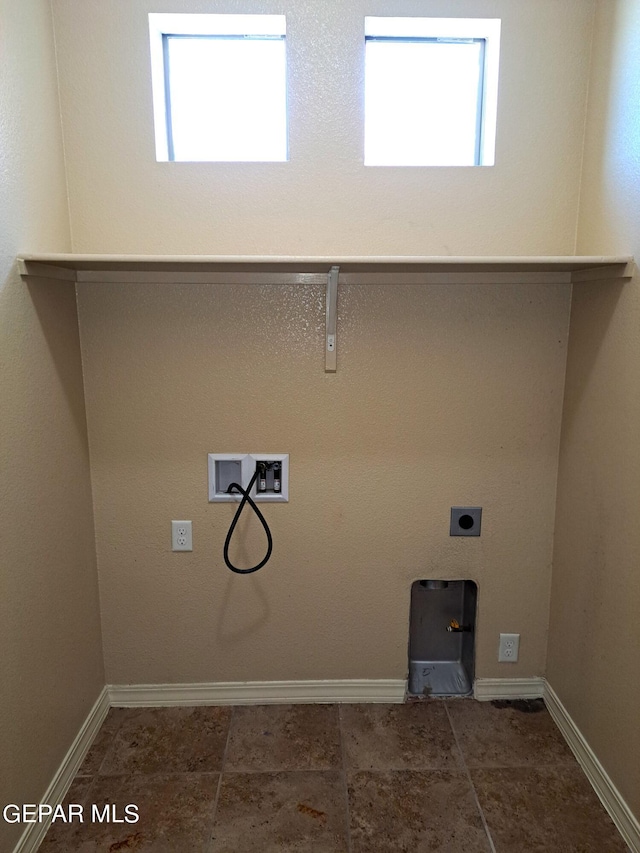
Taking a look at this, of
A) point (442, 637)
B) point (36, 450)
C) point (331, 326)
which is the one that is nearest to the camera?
point (36, 450)

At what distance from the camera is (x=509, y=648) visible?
1964mm

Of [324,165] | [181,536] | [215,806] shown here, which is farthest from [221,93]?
[215,806]

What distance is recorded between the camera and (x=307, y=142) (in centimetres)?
165

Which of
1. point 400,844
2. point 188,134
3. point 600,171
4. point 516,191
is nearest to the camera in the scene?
point 400,844

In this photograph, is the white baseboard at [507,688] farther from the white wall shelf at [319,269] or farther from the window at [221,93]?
the window at [221,93]

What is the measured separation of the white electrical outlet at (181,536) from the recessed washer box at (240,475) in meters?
0.13

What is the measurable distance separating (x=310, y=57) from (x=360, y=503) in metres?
1.41

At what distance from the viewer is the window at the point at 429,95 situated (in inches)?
67.6

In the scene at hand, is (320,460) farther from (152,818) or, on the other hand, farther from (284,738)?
(152,818)

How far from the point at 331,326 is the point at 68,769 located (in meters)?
1.58

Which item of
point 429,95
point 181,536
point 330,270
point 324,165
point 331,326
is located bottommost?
point 181,536

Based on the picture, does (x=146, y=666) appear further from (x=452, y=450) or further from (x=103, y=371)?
(x=452, y=450)

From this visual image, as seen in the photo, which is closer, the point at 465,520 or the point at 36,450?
the point at 36,450

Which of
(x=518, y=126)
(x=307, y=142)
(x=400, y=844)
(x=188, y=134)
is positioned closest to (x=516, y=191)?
(x=518, y=126)
